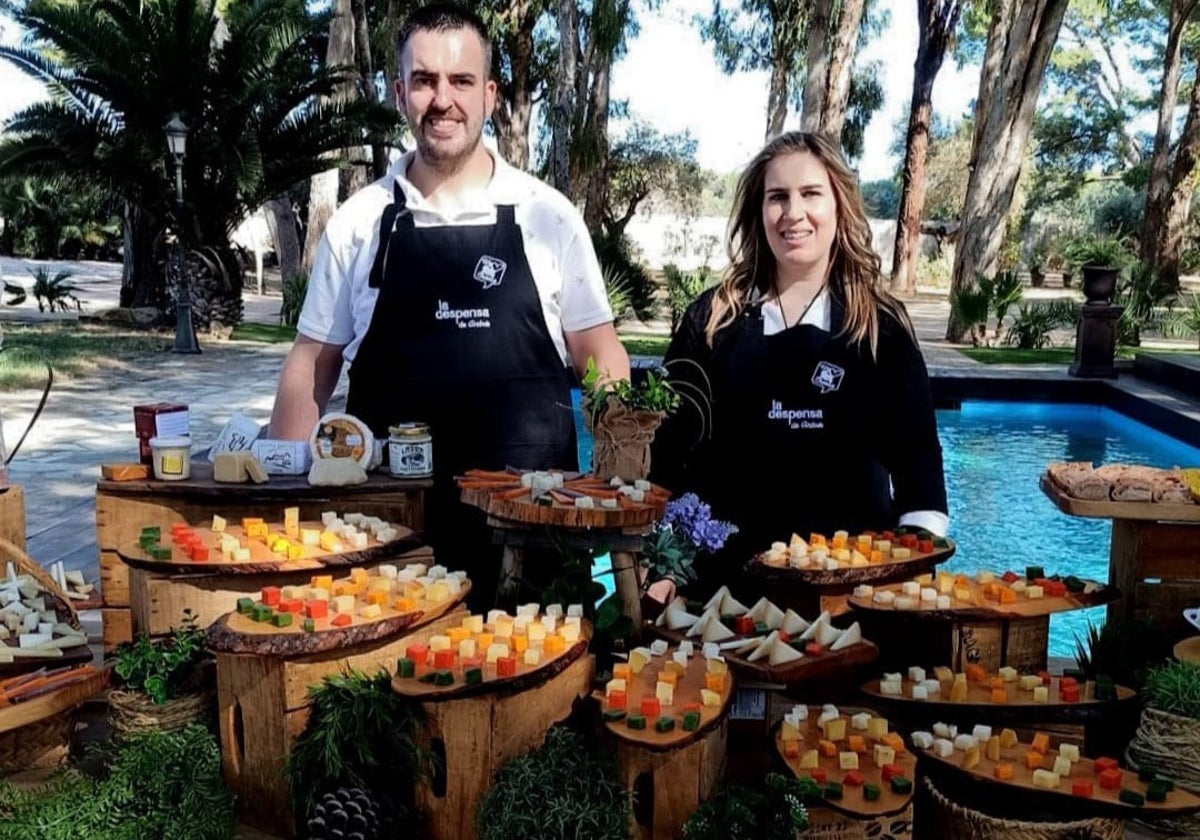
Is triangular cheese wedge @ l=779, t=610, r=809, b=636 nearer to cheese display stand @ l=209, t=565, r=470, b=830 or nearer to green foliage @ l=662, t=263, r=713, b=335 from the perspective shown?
cheese display stand @ l=209, t=565, r=470, b=830

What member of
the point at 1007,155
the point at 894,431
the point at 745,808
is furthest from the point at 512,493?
the point at 1007,155

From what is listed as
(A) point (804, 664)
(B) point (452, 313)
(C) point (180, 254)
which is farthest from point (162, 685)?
(C) point (180, 254)

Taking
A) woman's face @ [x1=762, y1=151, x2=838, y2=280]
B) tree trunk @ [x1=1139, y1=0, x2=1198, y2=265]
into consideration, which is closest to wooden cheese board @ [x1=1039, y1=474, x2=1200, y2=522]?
woman's face @ [x1=762, y1=151, x2=838, y2=280]

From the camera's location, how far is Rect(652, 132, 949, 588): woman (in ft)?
8.78

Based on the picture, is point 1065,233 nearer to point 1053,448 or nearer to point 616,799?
point 1053,448

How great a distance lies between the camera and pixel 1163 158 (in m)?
20.8

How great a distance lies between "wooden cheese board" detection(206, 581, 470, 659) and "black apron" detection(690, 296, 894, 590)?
37.0 inches

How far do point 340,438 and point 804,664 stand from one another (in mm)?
1172

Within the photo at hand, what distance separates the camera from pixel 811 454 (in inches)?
106

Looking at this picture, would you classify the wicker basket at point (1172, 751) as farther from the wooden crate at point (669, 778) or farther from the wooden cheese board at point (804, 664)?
the wooden crate at point (669, 778)

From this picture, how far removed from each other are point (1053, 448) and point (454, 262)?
8906 mm

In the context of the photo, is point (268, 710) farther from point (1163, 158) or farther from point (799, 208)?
point (1163, 158)

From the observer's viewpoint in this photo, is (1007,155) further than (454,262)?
Yes

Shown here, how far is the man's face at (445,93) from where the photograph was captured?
2.56m
